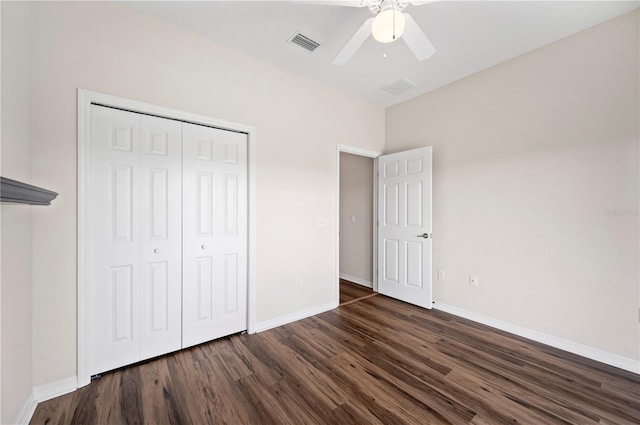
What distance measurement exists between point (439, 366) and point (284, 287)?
164cm

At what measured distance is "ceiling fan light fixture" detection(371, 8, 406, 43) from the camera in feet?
4.73

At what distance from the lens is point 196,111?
2.29 metres

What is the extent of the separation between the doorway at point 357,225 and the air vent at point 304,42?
1626 millimetres

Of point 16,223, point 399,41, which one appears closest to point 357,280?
point 399,41

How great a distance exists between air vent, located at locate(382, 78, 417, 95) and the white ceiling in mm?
212

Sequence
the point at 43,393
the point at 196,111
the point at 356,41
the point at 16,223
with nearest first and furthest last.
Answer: the point at 16,223, the point at 43,393, the point at 356,41, the point at 196,111

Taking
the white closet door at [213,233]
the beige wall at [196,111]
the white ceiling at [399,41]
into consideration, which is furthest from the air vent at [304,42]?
the white closet door at [213,233]

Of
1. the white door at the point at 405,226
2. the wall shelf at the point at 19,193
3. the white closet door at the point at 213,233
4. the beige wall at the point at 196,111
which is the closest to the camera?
the wall shelf at the point at 19,193

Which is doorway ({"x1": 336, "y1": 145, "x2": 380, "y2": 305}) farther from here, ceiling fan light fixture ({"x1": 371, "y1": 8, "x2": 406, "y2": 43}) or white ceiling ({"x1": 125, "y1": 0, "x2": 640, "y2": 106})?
ceiling fan light fixture ({"x1": 371, "y1": 8, "x2": 406, "y2": 43})

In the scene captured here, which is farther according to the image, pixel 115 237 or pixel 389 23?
pixel 115 237

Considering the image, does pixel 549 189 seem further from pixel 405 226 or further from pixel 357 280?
pixel 357 280

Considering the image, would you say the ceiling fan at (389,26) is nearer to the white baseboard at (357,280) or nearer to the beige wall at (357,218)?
the beige wall at (357,218)

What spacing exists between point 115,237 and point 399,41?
9.70 feet

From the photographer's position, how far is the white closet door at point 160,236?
2.07 meters
